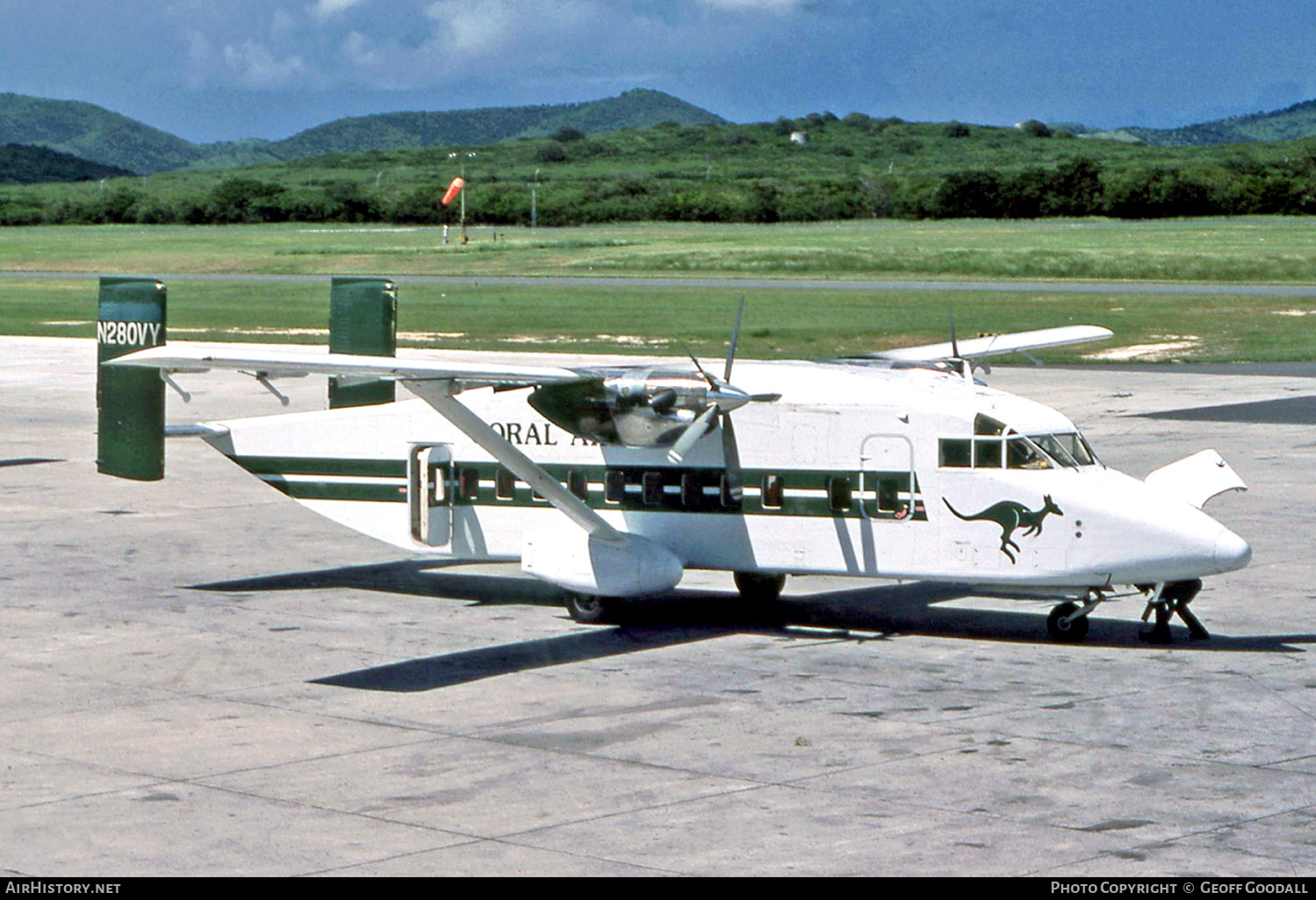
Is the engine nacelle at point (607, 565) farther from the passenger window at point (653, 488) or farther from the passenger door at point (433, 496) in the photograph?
the passenger door at point (433, 496)

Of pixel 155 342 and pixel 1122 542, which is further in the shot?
pixel 155 342

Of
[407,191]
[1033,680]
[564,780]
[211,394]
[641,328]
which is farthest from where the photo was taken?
[407,191]

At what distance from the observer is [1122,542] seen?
65.3 ft

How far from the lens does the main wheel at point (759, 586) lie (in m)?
23.2

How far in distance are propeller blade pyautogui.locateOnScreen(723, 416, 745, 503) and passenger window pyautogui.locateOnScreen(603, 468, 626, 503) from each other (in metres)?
1.47

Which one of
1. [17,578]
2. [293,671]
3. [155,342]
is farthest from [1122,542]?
[17,578]

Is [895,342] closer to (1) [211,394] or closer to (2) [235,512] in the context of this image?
(1) [211,394]

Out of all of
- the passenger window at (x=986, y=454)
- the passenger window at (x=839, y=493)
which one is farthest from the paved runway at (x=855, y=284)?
the passenger window at (x=986, y=454)

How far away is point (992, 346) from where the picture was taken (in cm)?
2631

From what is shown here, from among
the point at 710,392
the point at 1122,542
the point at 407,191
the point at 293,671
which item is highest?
the point at 407,191

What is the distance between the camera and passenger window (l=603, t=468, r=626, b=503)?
22.3 meters

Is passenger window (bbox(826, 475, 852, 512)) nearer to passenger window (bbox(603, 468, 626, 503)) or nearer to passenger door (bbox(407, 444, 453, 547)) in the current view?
passenger window (bbox(603, 468, 626, 503))

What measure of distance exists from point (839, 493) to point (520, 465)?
398 centimetres

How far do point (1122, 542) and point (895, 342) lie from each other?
4497cm
